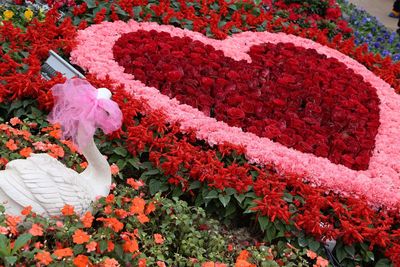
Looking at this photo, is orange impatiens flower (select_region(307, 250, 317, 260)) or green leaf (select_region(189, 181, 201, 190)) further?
green leaf (select_region(189, 181, 201, 190))

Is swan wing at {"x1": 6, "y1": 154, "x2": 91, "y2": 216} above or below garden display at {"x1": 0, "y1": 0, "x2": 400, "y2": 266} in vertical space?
above

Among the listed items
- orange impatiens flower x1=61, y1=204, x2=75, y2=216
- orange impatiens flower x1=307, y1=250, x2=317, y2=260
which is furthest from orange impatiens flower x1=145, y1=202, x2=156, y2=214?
orange impatiens flower x1=307, y1=250, x2=317, y2=260

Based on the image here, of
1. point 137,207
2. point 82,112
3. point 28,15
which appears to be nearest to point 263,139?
point 137,207

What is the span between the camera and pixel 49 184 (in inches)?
106

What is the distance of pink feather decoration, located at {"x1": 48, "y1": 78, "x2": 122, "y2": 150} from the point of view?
278 cm

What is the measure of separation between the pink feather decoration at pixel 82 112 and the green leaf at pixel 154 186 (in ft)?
2.02

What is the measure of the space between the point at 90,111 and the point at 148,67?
5.20ft

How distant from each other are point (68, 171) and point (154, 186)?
0.68 m

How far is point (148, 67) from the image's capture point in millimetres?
4312

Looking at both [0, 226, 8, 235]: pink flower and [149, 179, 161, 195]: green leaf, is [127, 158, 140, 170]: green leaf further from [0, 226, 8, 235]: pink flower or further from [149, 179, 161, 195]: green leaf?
[0, 226, 8, 235]: pink flower

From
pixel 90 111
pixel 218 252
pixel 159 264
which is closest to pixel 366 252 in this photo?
pixel 218 252

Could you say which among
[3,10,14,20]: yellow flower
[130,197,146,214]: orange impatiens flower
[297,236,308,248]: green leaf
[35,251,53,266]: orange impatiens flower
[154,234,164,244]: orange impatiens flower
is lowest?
[3,10,14,20]: yellow flower

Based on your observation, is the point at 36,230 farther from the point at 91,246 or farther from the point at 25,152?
the point at 25,152

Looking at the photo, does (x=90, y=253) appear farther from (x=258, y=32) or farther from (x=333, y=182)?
A: (x=258, y=32)
